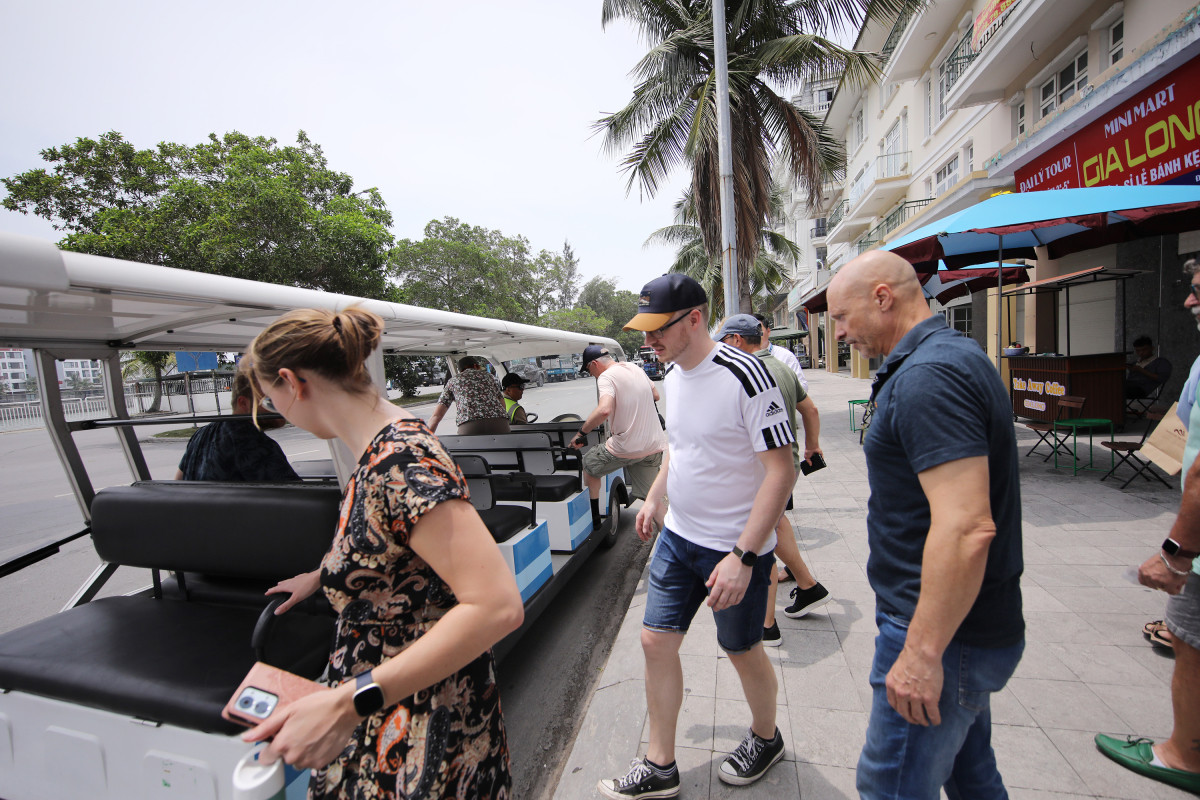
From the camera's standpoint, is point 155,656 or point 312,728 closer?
point 312,728

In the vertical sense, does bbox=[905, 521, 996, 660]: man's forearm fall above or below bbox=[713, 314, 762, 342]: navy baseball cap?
below

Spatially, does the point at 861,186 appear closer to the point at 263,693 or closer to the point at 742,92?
the point at 742,92

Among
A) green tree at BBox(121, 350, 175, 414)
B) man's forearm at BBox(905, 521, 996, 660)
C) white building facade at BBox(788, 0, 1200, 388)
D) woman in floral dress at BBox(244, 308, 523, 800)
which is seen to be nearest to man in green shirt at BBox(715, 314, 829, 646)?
man's forearm at BBox(905, 521, 996, 660)

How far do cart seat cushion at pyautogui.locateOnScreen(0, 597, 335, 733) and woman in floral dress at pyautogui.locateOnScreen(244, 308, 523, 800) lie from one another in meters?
0.99

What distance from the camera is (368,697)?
108 cm

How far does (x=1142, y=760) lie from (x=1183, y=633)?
1.83ft

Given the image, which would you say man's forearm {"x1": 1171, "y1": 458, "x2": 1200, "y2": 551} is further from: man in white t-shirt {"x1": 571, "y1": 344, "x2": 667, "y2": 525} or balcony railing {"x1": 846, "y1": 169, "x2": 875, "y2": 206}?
balcony railing {"x1": 846, "y1": 169, "x2": 875, "y2": 206}

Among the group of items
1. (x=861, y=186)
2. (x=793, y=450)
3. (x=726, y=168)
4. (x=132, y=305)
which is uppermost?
(x=861, y=186)

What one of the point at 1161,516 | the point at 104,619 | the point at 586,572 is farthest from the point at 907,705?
the point at 1161,516

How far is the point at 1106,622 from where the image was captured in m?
3.20

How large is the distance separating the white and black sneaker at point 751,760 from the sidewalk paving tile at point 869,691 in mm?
39

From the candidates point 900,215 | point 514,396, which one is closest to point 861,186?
point 900,215

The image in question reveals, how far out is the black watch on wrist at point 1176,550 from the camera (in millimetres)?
2008

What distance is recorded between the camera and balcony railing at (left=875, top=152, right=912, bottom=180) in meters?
20.5
